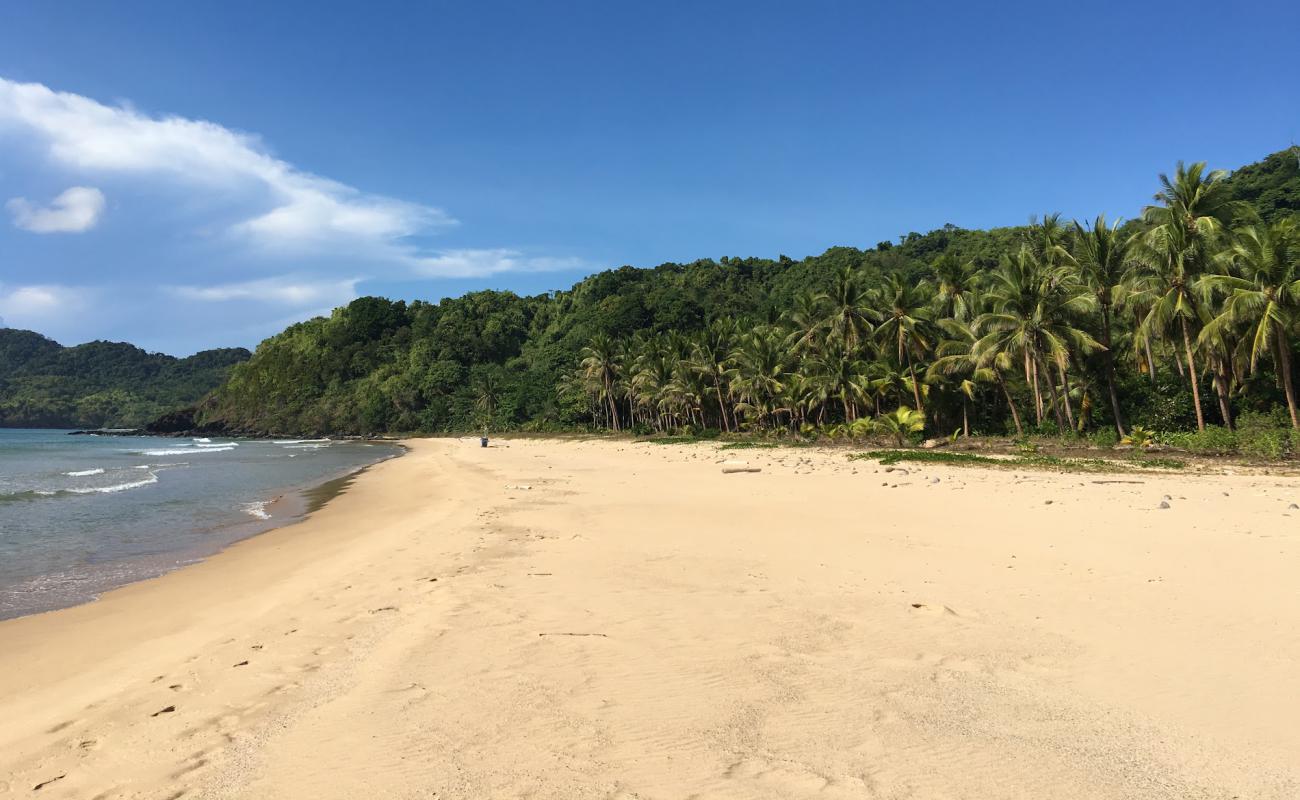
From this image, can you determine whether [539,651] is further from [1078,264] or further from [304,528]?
[1078,264]

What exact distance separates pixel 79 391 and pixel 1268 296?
240 meters

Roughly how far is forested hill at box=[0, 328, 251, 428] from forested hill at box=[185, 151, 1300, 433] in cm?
4404

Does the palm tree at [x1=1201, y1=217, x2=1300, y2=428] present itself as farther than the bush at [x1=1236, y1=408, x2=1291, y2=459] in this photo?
Yes

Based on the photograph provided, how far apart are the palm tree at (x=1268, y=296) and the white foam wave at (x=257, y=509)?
31.7 m

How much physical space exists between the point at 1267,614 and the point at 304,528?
55.4 feet

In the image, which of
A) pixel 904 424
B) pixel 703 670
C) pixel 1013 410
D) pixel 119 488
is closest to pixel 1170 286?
pixel 1013 410

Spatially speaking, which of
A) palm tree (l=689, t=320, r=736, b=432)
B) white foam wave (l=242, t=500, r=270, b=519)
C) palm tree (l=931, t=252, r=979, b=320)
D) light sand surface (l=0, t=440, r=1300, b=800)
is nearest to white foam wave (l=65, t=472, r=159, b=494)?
white foam wave (l=242, t=500, r=270, b=519)

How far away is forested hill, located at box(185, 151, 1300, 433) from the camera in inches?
1761

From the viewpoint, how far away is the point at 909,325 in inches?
1403

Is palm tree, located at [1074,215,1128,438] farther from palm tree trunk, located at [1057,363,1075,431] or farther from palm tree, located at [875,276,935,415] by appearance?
palm tree, located at [875,276,935,415]

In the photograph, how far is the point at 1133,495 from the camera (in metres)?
13.3

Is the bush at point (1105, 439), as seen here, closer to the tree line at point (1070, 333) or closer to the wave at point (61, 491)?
the tree line at point (1070, 333)

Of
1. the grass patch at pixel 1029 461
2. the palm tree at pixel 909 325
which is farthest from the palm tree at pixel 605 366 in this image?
the grass patch at pixel 1029 461

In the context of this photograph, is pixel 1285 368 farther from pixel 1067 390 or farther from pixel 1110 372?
pixel 1067 390
